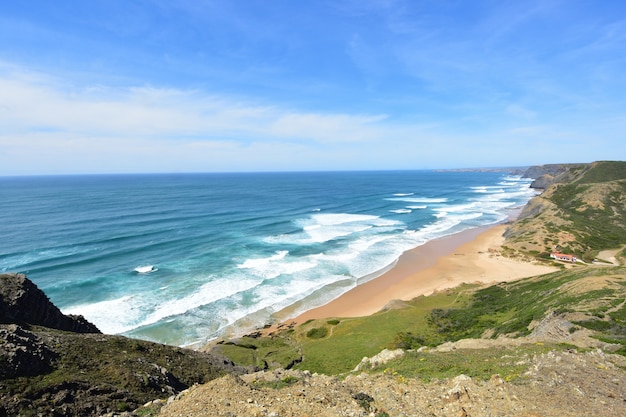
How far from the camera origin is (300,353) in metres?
28.5

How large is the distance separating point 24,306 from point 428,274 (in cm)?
4945

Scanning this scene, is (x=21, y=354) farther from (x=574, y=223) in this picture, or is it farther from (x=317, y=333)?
(x=574, y=223)

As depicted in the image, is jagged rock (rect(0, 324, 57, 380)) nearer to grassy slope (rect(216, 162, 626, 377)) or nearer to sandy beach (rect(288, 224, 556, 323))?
grassy slope (rect(216, 162, 626, 377))

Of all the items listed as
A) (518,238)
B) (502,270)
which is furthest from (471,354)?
(518,238)

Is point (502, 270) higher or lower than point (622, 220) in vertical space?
lower

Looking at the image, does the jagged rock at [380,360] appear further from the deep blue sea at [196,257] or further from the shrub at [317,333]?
the deep blue sea at [196,257]

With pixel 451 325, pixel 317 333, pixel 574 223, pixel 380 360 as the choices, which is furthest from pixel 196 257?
pixel 574 223

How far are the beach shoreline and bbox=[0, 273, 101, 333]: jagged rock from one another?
20.0 meters

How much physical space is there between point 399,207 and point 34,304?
358 feet

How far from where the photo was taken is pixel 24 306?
789 inches

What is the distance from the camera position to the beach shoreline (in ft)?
135

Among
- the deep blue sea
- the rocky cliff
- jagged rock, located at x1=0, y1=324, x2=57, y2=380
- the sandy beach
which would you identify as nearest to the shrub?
the sandy beach

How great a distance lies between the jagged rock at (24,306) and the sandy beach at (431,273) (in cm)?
2334

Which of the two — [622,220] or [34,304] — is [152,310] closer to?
[34,304]
